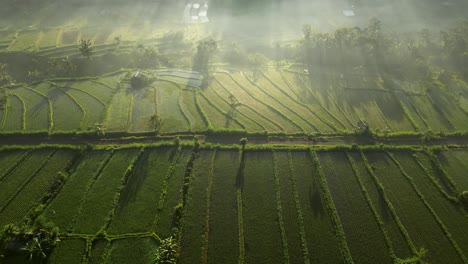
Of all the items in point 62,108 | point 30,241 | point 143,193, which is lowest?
point 30,241

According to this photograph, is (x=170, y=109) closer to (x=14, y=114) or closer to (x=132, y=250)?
(x=14, y=114)

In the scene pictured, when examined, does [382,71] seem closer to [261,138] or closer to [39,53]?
[261,138]

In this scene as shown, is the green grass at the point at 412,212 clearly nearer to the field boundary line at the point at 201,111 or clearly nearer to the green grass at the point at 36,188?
the field boundary line at the point at 201,111

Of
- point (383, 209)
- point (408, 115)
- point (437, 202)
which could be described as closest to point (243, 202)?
point (383, 209)

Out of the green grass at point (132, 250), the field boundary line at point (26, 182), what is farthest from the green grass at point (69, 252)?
the field boundary line at point (26, 182)

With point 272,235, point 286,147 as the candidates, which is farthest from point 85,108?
point 272,235

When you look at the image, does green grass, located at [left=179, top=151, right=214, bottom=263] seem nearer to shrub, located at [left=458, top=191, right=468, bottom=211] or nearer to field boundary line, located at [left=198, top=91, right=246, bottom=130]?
field boundary line, located at [left=198, top=91, right=246, bottom=130]
